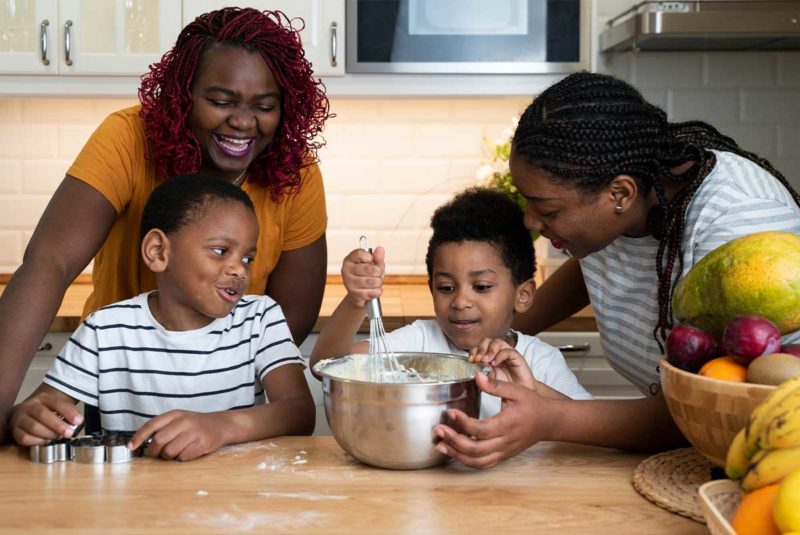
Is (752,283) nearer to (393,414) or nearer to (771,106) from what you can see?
(393,414)

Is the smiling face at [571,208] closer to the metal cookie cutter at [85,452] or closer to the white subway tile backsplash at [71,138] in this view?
the metal cookie cutter at [85,452]

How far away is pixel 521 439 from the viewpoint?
3.78 ft

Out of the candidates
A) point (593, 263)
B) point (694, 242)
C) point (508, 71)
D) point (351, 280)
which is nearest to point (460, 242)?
point (593, 263)

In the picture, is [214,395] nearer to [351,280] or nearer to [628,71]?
[351,280]

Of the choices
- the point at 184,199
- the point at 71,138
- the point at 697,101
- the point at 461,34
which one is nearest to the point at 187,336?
the point at 184,199

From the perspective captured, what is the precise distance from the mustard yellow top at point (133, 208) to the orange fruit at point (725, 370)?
104 centimetres

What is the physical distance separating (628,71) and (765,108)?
A: 1.48 ft

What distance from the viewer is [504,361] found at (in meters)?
1.27

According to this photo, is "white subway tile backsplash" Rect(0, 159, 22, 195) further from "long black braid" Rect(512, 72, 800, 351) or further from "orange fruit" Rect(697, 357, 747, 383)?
"orange fruit" Rect(697, 357, 747, 383)

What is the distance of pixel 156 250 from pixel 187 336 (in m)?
0.15

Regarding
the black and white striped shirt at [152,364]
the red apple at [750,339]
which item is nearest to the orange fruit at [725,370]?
the red apple at [750,339]

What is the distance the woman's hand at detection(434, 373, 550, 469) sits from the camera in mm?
1114

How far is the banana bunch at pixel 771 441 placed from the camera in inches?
31.0

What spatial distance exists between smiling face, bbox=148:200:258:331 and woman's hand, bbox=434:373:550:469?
56cm
